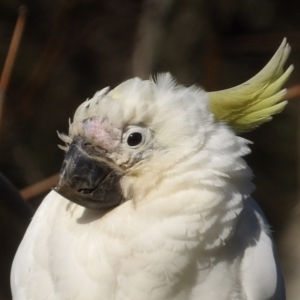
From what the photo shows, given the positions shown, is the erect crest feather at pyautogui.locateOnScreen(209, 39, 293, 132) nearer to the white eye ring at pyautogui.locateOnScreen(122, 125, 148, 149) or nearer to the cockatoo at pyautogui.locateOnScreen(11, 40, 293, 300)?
the cockatoo at pyautogui.locateOnScreen(11, 40, 293, 300)

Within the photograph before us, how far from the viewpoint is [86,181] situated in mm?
1183

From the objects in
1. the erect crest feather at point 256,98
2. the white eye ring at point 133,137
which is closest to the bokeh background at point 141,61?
the erect crest feather at point 256,98

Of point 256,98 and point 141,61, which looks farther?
point 141,61

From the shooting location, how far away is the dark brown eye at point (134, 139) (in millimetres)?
1204

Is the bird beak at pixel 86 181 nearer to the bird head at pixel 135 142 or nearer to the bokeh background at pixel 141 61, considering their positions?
the bird head at pixel 135 142

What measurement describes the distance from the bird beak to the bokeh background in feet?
4.70

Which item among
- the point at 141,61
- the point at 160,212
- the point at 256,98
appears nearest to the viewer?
the point at 160,212

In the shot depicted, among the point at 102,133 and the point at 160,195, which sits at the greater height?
the point at 102,133

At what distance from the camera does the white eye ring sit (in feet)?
3.95

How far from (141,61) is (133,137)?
1.47 metres

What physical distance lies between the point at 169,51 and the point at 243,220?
1.65 meters

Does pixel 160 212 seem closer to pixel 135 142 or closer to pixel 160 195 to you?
pixel 160 195

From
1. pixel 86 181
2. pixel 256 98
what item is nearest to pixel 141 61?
pixel 256 98

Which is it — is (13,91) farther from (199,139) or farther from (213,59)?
(199,139)
